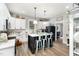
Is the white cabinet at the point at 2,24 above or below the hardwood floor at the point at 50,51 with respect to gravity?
above

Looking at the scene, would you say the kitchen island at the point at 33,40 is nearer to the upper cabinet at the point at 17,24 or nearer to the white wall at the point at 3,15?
the upper cabinet at the point at 17,24

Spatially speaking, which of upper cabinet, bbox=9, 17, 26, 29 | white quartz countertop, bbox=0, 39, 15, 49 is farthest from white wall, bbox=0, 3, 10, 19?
white quartz countertop, bbox=0, 39, 15, 49

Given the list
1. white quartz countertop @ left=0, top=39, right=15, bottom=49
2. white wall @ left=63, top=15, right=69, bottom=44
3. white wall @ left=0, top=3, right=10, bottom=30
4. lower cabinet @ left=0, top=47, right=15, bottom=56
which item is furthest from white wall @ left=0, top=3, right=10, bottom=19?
white wall @ left=63, top=15, right=69, bottom=44

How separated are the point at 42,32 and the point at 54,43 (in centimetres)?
28

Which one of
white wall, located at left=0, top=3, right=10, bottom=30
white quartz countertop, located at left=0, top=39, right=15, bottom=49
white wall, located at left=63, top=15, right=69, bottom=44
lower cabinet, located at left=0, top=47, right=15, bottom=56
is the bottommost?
lower cabinet, located at left=0, top=47, right=15, bottom=56

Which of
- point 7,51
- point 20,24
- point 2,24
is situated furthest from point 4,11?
point 7,51

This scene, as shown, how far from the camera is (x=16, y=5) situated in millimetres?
1313

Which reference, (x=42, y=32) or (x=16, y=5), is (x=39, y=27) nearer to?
(x=42, y=32)

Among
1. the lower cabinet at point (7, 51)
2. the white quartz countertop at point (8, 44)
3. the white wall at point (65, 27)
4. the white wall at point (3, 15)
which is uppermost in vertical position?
the white wall at point (3, 15)

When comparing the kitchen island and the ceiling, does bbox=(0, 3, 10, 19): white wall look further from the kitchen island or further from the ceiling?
the kitchen island

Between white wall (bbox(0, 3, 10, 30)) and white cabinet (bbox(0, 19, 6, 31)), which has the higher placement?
white wall (bbox(0, 3, 10, 30))

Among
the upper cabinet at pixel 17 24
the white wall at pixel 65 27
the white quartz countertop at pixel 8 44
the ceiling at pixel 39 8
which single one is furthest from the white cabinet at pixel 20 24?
the white wall at pixel 65 27

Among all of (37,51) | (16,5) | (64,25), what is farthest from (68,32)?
(16,5)

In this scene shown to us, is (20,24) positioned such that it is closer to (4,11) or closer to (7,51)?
(4,11)
